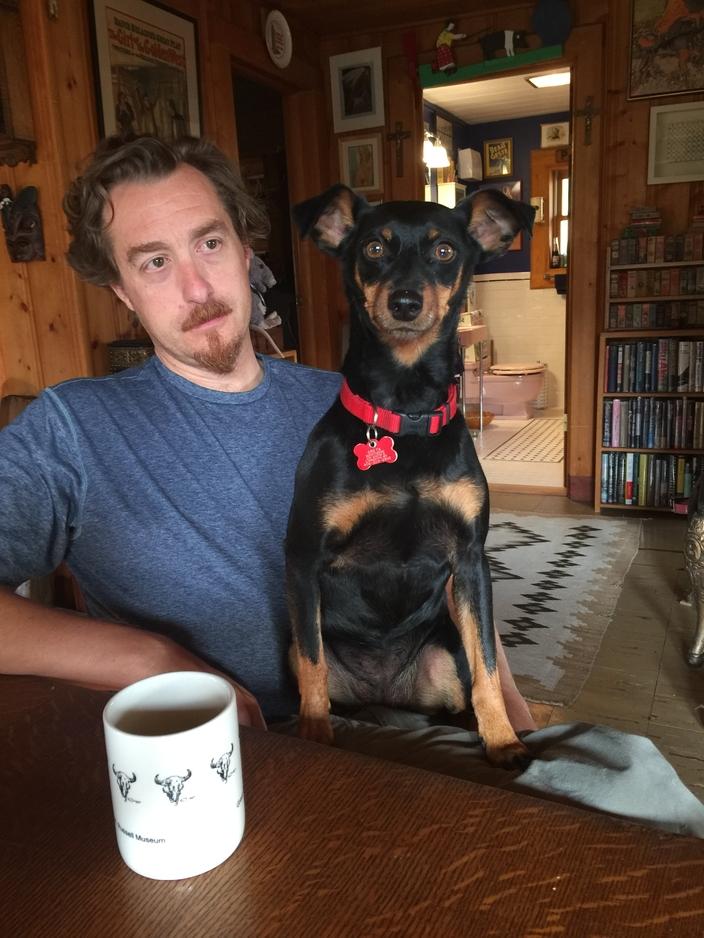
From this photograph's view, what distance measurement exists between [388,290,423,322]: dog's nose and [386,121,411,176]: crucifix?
366 centimetres

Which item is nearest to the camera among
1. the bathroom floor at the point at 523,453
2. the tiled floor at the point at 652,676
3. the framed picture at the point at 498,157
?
the tiled floor at the point at 652,676

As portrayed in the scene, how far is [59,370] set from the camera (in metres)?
2.80

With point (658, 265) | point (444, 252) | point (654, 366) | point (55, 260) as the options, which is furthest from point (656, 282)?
point (444, 252)

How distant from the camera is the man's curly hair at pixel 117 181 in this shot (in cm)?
117

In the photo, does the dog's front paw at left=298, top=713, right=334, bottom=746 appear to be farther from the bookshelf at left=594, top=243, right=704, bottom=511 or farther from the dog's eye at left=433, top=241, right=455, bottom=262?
the bookshelf at left=594, top=243, right=704, bottom=511

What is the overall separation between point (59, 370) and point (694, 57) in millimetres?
3411

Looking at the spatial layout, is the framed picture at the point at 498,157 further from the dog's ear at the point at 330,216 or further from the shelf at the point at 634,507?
the dog's ear at the point at 330,216

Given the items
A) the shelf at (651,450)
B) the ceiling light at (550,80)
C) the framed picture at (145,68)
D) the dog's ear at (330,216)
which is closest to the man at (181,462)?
the dog's ear at (330,216)

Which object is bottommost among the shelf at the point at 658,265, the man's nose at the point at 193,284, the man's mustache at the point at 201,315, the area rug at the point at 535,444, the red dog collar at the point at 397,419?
the area rug at the point at 535,444

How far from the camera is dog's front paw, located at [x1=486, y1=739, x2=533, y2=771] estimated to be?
3.10 feet

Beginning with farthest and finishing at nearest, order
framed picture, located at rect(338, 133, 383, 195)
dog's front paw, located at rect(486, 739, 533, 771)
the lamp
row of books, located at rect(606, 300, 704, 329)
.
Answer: the lamp < framed picture, located at rect(338, 133, 383, 195) < row of books, located at rect(606, 300, 704, 329) < dog's front paw, located at rect(486, 739, 533, 771)

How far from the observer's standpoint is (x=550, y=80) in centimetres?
577

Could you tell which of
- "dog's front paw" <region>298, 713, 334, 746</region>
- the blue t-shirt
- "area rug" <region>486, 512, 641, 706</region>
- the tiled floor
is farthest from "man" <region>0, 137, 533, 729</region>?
"area rug" <region>486, 512, 641, 706</region>

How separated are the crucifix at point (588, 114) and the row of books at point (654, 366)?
1119mm
